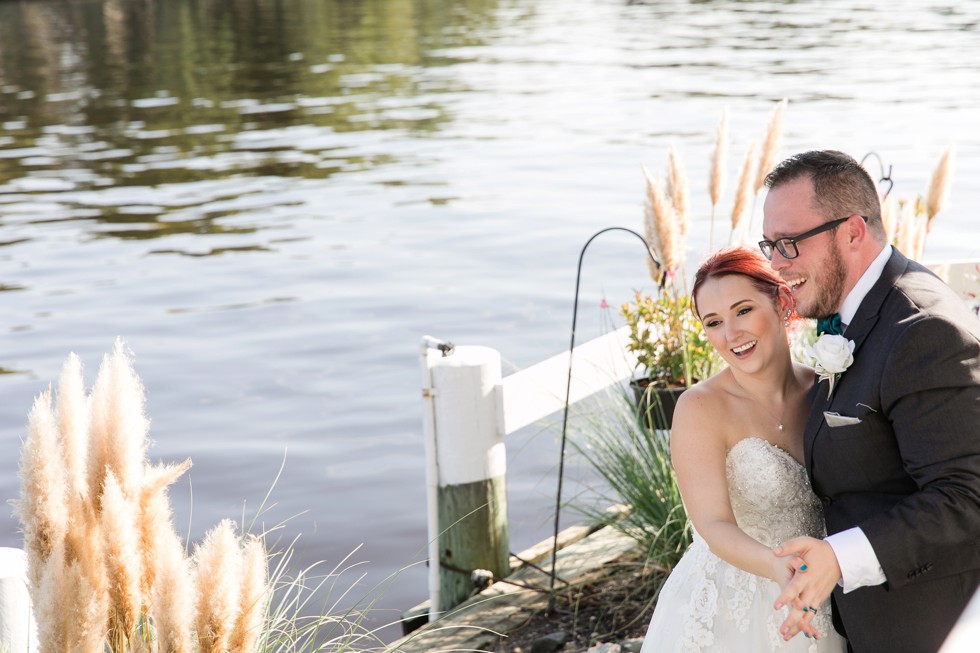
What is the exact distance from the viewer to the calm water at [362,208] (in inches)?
343

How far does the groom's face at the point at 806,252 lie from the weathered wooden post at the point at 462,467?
7.10ft

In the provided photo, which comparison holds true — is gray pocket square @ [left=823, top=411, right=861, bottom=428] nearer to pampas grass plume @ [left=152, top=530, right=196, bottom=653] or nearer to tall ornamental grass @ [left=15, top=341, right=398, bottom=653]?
tall ornamental grass @ [left=15, top=341, right=398, bottom=653]

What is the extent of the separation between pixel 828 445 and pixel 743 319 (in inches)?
23.0

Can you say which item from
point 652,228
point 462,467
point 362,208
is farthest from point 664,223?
point 362,208

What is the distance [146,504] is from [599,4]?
5135cm

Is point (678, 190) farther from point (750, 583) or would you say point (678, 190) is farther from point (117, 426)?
point (117, 426)

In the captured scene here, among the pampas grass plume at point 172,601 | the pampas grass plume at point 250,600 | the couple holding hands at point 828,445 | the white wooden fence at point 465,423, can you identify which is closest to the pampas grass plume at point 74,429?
the pampas grass plume at point 172,601

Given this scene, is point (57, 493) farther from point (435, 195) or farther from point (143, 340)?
point (435, 195)

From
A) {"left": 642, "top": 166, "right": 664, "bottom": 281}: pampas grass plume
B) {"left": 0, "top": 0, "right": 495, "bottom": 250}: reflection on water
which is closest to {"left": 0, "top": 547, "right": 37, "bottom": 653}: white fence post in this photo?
{"left": 642, "top": 166, "right": 664, "bottom": 281}: pampas grass plume

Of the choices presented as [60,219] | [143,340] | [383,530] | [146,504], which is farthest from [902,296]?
[60,219]

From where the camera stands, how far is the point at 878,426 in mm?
2994

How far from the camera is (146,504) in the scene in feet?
8.95

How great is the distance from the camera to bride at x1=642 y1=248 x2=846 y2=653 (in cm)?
354

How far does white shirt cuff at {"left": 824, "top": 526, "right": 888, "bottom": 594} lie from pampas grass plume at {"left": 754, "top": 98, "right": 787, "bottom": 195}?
3309mm
